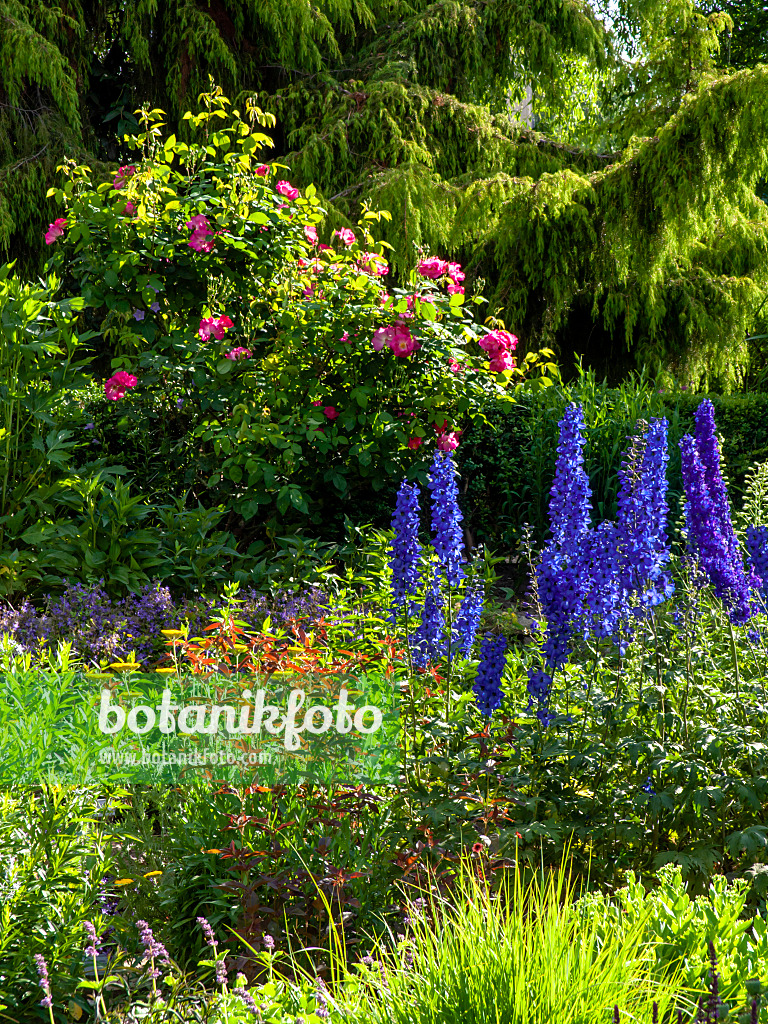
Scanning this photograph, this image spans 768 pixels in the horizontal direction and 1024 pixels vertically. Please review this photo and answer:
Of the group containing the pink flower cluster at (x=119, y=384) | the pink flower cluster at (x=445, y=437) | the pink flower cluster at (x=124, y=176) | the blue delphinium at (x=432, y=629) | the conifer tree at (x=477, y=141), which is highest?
the conifer tree at (x=477, y=141)

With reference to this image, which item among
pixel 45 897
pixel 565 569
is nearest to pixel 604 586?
pixel 565 569

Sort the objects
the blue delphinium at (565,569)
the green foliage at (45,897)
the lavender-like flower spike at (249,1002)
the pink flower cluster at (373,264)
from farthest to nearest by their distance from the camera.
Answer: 1. the pink flower cluster at (373,264)
2. the blue delphinium at (565,569)
3. the green foliage at (45,897)
4. the lavender-like flower spike at (249,1002)

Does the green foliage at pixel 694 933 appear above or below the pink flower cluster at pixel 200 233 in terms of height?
below

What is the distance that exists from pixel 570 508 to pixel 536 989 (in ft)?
4.79

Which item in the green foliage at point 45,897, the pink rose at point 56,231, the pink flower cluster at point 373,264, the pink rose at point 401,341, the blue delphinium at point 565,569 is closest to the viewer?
the green foliage at point 45,897

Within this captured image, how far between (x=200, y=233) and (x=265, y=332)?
0.80 meters

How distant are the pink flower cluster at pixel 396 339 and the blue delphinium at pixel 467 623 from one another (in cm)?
253

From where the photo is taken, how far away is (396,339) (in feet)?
17.4

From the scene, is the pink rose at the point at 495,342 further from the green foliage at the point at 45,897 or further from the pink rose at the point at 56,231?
the green foliage at the point at 45,897

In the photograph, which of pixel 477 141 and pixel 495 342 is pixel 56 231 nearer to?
pixel 495 342

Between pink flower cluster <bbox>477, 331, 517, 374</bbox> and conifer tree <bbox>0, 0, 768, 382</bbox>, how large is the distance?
2909 mm

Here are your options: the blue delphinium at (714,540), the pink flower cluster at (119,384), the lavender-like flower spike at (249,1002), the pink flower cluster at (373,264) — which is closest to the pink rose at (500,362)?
the pink flower cluster at (373,264)

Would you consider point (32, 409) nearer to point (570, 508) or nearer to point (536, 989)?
point (570, 508)

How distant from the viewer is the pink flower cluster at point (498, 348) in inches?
224
